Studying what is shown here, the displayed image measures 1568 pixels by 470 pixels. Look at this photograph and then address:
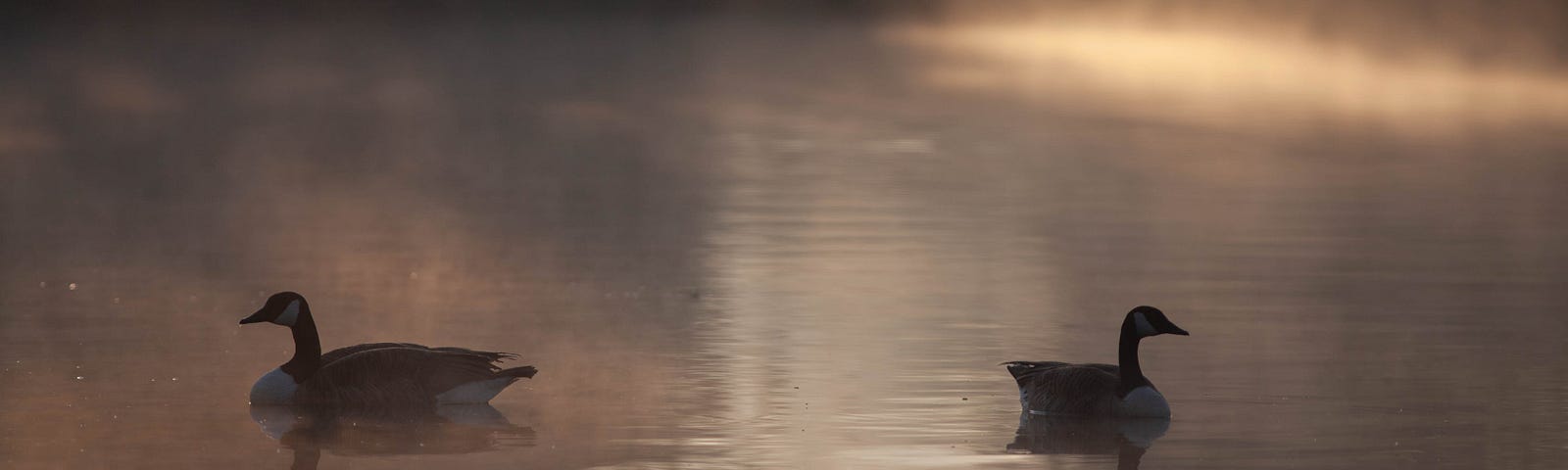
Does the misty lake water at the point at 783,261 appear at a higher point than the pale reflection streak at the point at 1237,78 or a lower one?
lower

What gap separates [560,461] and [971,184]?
16432 millimetres

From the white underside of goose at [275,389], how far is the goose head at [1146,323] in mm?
3662

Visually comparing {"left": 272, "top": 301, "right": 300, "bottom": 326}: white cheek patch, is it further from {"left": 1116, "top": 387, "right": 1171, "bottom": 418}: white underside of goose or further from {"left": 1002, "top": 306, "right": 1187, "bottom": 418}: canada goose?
{"left": 1116, "top": 387, "right": 1171, "bottom": 418}: white underside of goose

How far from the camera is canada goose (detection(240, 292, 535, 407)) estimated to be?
34.5ft

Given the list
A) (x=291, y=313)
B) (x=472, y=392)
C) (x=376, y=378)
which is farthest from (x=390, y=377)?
(x=291, y=313)

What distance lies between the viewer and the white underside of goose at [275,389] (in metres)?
10.5

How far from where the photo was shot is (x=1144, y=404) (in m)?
10.2

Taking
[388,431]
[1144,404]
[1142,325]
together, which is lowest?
[388,431]

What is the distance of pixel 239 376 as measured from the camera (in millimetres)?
11500

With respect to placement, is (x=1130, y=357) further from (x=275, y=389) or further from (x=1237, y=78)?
(x=1237, y=78)

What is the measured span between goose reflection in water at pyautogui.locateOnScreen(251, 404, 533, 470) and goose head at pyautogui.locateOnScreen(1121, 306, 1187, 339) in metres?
2.65

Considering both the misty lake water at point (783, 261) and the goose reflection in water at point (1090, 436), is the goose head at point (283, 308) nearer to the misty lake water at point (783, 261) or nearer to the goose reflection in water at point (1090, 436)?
the misty lake water at point (783, 261)

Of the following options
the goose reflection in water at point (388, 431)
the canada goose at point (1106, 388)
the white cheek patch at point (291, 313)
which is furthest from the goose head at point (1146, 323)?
the white cheek patch at point (291, 313)

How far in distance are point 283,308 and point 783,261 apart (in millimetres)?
6772
